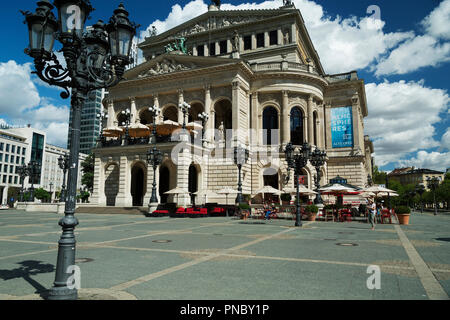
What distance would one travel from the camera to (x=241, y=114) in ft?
129

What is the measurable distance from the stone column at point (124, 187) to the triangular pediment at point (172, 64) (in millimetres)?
12873

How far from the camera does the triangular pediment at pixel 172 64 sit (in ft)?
129

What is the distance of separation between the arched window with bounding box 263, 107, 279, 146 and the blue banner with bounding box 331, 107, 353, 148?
881 centimetres

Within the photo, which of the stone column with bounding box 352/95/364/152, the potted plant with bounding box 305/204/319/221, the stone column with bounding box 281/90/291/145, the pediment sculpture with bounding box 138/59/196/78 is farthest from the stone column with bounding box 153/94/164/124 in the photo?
the stone column with bounding box 352/95/364/152

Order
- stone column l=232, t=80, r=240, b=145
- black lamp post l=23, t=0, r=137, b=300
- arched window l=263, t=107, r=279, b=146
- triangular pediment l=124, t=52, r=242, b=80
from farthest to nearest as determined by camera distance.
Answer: arched window l=263, t=107, r=279, b=146, triangular pediment l=124, t=52, r=242, b=80, stone column l=232, t=80, r=240, b=145, black lamp post l=23, t=0, r=137, b=300

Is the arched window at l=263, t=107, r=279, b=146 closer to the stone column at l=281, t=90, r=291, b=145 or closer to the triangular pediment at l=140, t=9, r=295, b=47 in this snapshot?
the stone column at l=281, t=90, r=291, b=145

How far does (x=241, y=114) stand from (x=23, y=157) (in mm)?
81470

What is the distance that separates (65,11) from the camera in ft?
19.8

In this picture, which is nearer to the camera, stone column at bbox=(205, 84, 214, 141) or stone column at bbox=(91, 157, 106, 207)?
stone column at bbox=(91, 157, 106, 207)

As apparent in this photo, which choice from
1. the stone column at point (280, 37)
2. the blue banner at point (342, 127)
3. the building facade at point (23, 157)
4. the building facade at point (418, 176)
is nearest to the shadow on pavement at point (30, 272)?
the blue banner at point (342, 127)

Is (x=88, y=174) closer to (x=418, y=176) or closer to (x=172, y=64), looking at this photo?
(x=172, y=64)

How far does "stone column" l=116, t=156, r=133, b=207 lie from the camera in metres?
35.6

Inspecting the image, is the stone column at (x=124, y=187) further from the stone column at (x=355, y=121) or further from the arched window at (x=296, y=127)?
the stone column at (x=355, y=121)
